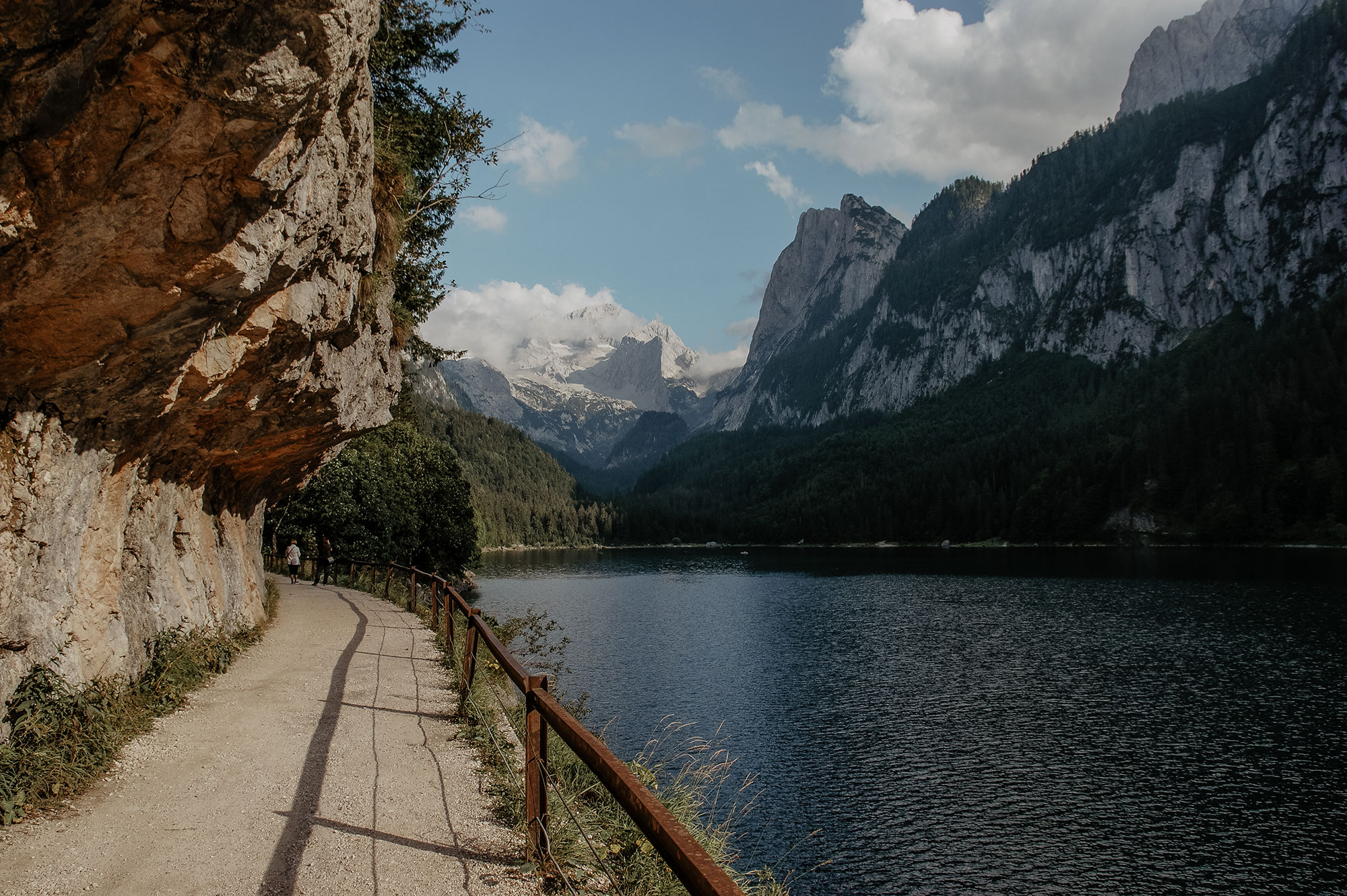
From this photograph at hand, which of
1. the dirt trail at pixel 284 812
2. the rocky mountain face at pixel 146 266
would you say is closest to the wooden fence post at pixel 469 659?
the dirt trail at pixel 284 812

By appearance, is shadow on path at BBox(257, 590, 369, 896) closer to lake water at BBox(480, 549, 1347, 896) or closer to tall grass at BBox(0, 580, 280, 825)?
tall grass at BBox(0, 580, 280, 825)

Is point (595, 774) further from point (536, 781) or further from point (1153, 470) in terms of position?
point (1153, 470)

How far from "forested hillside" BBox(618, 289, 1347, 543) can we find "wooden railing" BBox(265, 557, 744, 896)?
382 ft

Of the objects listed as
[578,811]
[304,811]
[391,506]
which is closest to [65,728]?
[304,811]

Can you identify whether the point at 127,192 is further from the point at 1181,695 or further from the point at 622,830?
the point at 1181,695

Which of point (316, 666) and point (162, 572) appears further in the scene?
point (316, 666)

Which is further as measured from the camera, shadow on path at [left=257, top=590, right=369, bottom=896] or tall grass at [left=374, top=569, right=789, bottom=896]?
tall grass at [left=374, top=569, right=789, bottom=896]

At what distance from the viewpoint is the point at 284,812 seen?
6895 millimetres

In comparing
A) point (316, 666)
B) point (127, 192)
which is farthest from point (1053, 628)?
point (127, 192)

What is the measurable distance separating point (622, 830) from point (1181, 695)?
2704 centimetres

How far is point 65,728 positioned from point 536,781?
527 cm

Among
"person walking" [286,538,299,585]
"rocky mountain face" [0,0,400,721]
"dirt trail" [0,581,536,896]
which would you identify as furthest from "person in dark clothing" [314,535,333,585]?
"dirt trail" [0,581,536,896]

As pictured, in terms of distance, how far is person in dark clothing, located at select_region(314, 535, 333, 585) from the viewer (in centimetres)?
3306

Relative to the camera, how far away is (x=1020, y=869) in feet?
49.7
